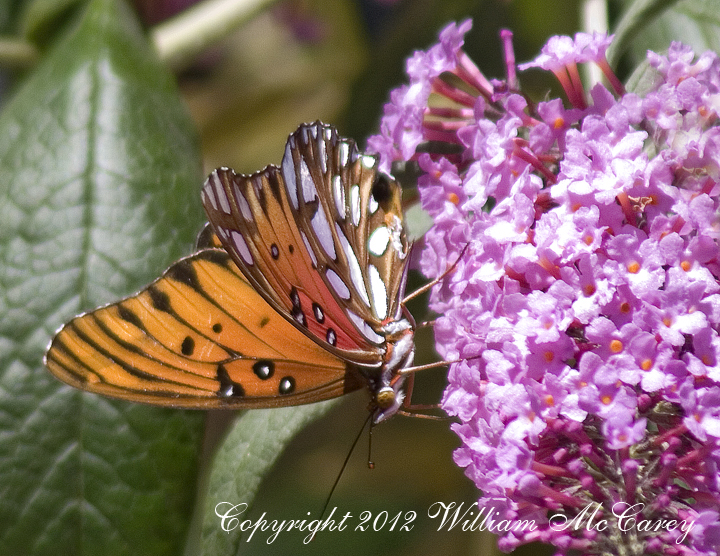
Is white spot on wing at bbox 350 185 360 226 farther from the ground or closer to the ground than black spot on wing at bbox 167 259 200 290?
closer to the ground

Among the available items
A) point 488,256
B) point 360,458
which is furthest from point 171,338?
point 360,458

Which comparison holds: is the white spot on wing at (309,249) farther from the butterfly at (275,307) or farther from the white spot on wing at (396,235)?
the white spot on wing at (396,235)

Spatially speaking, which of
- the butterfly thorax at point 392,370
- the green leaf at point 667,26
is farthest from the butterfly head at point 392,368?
the green leaf at point 667,26

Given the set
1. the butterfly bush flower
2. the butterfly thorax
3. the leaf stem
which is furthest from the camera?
the leaf stem

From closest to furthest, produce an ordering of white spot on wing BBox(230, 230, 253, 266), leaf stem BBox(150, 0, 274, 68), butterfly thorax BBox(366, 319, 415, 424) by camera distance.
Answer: white spot on wing BBox(230, 230, 253, 266), butterfly thorax BBox(366, 319, 415, 424), leaf stem BBox(150, 0, 274, 68)

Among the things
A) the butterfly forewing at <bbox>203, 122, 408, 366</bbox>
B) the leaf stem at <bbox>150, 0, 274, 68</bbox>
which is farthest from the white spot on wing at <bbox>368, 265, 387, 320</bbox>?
the leaf stem at <bbox>150, 0, 274, 68</bbox>

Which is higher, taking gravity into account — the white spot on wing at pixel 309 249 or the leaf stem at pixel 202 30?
the leaf stem at pixel 202 30

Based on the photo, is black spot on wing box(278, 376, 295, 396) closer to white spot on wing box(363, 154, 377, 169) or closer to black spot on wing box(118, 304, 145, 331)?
black spot on wing box(118, 304, 145, 331)

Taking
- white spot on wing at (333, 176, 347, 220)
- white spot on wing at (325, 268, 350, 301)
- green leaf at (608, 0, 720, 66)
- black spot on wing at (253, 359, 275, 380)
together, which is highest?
white spot on wing at (333, 176, 347, 220)
